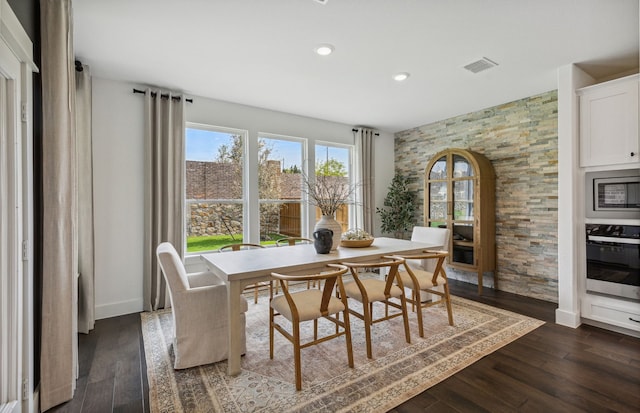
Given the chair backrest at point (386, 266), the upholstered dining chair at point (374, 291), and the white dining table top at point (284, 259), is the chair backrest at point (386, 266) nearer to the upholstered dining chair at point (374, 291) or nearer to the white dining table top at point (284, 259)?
the upholstered dining chair at point (374, 291)

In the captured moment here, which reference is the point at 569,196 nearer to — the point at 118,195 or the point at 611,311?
the point at 611,311

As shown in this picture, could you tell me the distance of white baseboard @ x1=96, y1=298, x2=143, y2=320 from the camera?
3.23m

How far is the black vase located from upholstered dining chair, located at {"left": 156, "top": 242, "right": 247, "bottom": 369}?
0.86 meters

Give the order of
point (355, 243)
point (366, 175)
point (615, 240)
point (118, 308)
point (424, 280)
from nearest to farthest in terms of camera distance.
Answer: point (615, 240) → point (424, 280) → point (355, 243) → point (118, 308) → point (366, 175)

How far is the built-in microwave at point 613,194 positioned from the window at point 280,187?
343 cm

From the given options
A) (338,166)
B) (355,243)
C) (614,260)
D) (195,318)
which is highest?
(338,166)

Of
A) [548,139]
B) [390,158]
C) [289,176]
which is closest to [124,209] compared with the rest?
[289,176]

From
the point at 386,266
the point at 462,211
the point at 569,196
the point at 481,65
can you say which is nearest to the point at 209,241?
the point at 386,266

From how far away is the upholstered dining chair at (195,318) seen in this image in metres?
2.19

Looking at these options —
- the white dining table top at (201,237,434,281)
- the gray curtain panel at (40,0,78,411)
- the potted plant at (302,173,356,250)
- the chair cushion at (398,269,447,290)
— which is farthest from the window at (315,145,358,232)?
the gray curtain panel at (40,0,78,411)

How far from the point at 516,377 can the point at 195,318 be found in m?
2.29

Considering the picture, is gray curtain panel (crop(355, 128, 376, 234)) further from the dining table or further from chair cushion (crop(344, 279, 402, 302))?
chair cushion (crop(344, 279, 402, 302))

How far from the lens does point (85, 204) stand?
9.83ft

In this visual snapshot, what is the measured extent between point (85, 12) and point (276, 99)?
2.10 metres
